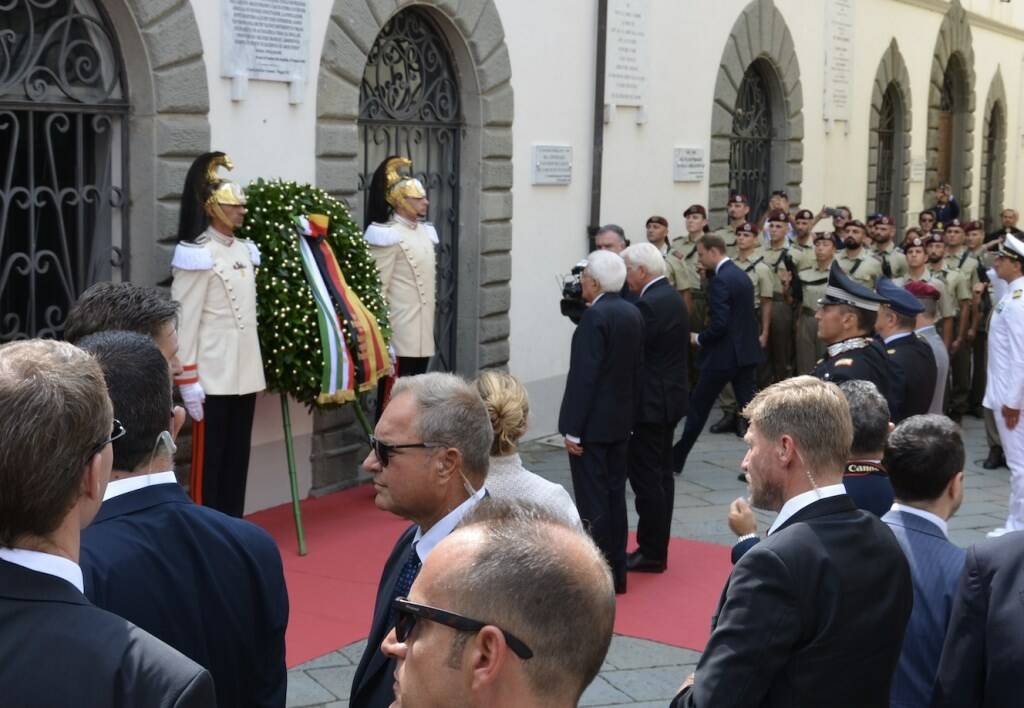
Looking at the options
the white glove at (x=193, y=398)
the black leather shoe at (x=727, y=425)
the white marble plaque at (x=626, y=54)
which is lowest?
the black leather shoe at (x=727, y=425)

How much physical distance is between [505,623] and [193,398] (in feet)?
18.8

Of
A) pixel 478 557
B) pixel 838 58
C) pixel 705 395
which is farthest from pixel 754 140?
pixel 478 557

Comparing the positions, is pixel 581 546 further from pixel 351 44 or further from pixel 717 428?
pixel 717 428

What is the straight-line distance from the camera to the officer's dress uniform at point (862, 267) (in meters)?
13.6

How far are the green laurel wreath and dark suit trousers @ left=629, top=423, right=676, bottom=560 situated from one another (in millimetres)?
1755

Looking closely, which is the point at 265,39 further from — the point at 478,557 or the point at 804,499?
the point at 478,557

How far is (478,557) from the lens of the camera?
2055 millimetres

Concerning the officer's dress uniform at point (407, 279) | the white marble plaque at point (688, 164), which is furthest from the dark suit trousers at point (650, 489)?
the white marble plaque at point (688, 164)

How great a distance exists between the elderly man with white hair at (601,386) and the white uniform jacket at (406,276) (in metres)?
2.25

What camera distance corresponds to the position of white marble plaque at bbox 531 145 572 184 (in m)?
11.9

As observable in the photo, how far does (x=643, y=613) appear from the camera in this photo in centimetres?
756

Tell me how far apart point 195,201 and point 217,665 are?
5102 millimetres

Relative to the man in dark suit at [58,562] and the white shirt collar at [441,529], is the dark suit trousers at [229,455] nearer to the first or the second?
the white shirt collar at [441,529]

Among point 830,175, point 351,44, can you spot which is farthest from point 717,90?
point 351,44
